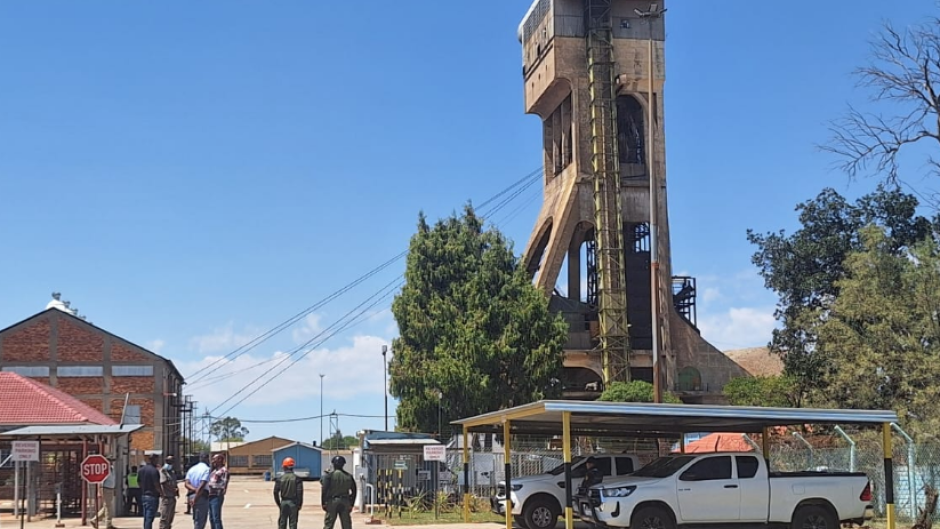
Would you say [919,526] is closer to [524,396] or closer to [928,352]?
[928,352]

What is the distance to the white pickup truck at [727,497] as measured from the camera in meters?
19.9

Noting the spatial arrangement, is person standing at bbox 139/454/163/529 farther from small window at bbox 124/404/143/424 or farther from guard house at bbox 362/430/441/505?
small window at bbox 124/404/143/424

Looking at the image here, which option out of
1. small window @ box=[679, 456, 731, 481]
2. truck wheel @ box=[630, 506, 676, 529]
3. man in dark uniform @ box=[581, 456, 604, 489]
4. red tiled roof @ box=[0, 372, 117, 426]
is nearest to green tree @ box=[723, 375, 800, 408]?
man in dark uniform @ box=[581, 456, 604, 489]

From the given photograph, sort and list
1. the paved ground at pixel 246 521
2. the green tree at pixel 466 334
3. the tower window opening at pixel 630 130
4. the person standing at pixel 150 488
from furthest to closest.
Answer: the tower window opening at pixel 630 130 → the green tree at pixel 466 334 → the paved ground at pixel 246 521 → the person standing at pixel 150 488

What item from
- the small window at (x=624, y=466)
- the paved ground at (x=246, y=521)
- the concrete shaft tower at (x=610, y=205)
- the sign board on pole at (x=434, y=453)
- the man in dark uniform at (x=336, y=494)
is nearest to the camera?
the man in dark uniform at (x=336, y=494)

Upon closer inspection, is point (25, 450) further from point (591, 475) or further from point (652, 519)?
point (652, 519)

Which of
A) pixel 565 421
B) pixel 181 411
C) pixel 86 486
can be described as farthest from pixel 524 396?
pixel 181 411

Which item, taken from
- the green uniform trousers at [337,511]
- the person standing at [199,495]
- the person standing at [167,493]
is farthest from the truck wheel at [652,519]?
the person standing at [167,493]

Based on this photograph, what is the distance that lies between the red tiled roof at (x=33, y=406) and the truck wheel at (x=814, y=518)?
2105 cm

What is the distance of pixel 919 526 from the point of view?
21859 mm

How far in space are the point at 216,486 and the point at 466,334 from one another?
2652 centimetres

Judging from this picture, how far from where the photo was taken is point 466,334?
44469mm

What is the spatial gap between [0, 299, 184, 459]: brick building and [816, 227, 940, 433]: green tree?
41.1 meters

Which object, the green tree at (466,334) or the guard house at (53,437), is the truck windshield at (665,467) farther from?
the green tree at (466,334)
